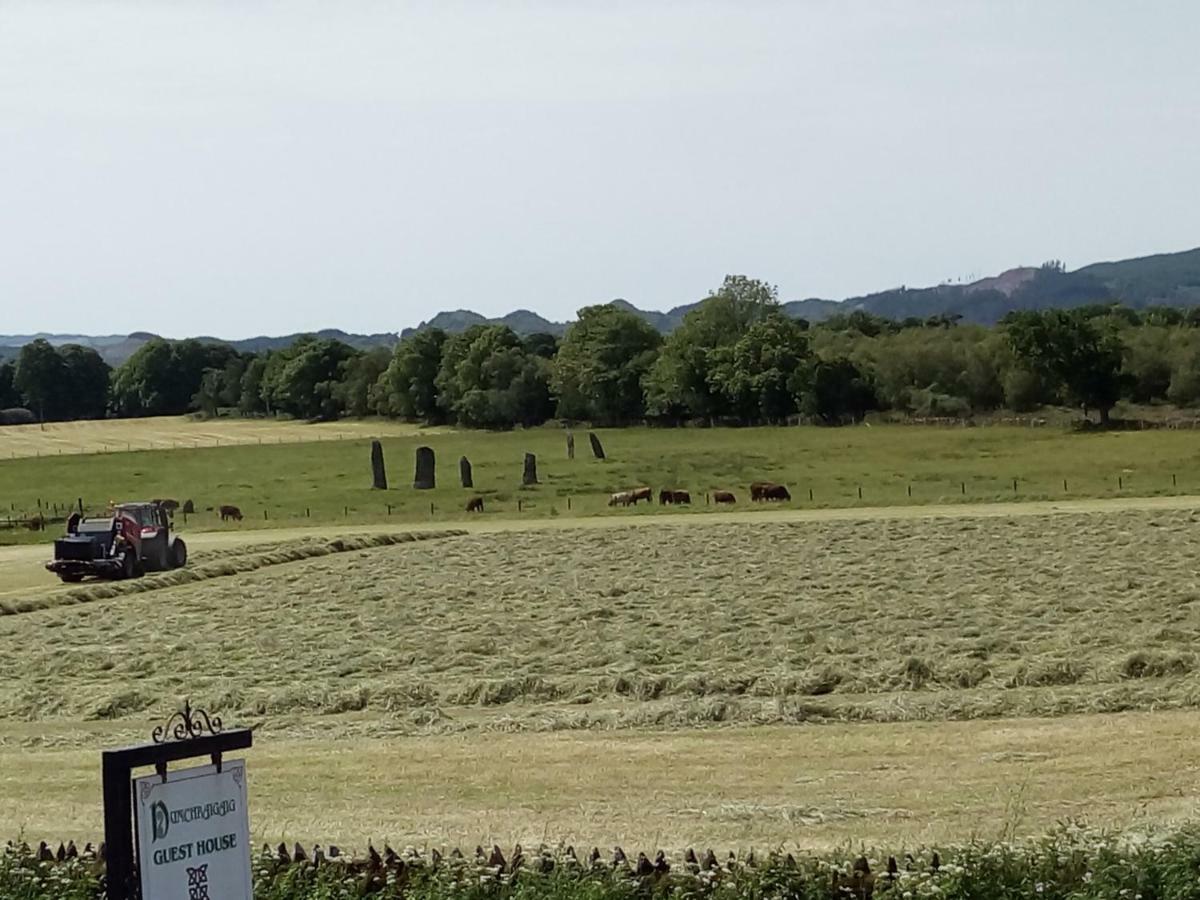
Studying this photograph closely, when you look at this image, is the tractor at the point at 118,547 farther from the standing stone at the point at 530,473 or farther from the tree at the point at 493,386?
the tree at the point at 493,386

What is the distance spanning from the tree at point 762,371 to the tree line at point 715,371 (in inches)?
4.0

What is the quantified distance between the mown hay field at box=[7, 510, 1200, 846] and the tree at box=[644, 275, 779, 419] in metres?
71.0

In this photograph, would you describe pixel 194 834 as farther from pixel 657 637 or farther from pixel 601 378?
pixel 601 378

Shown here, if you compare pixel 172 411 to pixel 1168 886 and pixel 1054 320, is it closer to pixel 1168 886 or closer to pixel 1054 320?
pixel 1054 320

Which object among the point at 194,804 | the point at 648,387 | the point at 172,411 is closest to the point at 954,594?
the point at 194,804

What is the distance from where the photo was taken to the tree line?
94375mm

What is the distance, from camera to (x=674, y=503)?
5169cm

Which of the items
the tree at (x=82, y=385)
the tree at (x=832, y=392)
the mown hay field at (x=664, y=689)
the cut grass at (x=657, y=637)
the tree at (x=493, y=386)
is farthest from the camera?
the tree at (x=82, y=385)

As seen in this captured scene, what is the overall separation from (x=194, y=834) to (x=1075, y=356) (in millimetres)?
82850

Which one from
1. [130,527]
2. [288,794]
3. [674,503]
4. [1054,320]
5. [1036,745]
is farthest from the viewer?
[1054,320]

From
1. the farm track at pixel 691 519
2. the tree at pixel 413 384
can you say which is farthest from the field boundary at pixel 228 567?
the tree at pixel 413 384

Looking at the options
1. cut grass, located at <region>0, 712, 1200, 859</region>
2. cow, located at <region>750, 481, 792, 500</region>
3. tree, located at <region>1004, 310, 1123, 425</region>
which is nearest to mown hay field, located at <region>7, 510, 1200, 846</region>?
cut grass, located at <region>0, 712, 1200, 859</region>

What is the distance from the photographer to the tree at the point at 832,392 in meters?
100

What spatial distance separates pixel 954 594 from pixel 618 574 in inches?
297
